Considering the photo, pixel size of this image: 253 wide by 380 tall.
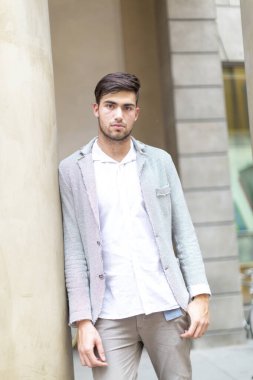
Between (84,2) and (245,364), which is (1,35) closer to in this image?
(245,364)

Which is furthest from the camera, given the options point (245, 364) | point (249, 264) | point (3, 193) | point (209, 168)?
point (249, 264)

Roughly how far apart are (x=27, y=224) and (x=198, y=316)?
0.98 meters

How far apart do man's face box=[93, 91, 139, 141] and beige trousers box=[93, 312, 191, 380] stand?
3.10 ft

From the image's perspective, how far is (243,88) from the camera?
9125 mm

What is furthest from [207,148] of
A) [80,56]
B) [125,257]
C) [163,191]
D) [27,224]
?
[27,224]

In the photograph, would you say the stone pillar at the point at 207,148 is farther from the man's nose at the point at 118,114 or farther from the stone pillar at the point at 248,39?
the man's nose at the point at 118,114

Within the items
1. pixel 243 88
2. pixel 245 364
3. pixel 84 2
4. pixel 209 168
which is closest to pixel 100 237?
pixel 245 364

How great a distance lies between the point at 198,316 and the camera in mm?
2617

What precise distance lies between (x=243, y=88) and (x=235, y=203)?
2.04 metres

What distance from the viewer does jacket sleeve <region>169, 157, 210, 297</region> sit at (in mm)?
2693

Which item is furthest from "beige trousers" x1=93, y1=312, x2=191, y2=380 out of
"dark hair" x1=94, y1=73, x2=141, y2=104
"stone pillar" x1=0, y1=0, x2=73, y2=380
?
"dark hair" x1=94, y1=73, x2=141, y2=104

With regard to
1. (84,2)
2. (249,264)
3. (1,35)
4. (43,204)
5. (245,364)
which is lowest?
(245,364)

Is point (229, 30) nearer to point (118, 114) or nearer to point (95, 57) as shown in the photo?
point (95, 57)

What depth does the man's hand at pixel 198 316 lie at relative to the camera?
260 cm
